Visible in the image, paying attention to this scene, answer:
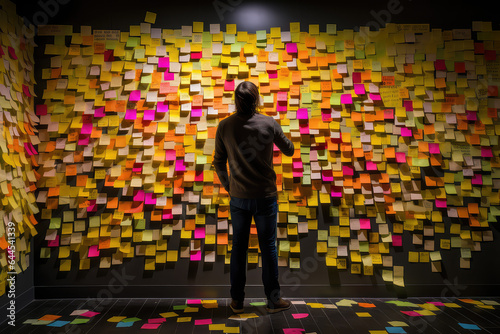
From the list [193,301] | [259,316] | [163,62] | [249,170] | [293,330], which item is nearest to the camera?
[293,330]

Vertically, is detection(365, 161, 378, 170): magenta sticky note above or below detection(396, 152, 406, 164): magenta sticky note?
below

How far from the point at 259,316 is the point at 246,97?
4.73 ft

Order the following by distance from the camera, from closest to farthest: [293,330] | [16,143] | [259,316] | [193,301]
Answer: [293,330] → [259,316] → [16,143] → [193,301]

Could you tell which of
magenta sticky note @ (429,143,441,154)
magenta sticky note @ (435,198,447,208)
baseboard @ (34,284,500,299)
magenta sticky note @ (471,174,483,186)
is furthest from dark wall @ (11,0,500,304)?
magenta sticky note @ (429,143,441,154)

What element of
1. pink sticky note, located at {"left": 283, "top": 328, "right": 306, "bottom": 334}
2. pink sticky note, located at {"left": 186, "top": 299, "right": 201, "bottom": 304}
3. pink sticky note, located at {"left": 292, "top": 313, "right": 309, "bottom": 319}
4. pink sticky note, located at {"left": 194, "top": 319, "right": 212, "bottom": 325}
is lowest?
pink sticky note, located at {"left": 292, "top": 313, "right": 309, "bottom": 319}

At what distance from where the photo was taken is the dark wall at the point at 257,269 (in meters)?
2.75

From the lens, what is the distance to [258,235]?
7.75ft

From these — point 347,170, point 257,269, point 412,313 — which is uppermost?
point 347,170

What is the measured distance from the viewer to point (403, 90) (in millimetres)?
2809

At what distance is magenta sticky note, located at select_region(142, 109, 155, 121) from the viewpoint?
2.76 metres

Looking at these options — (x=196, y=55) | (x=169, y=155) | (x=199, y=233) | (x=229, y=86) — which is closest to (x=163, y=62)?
(x=196, y=55)

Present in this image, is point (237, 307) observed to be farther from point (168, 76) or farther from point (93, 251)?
point (168, 76)

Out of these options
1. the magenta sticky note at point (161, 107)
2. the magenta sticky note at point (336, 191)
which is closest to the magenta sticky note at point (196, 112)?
the magenta sticky note at point (161, 107)

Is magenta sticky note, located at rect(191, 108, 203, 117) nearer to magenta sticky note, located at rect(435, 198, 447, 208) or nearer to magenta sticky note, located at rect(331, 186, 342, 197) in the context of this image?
magenta sticky note, located at rect(331, 186, 342, 197)
